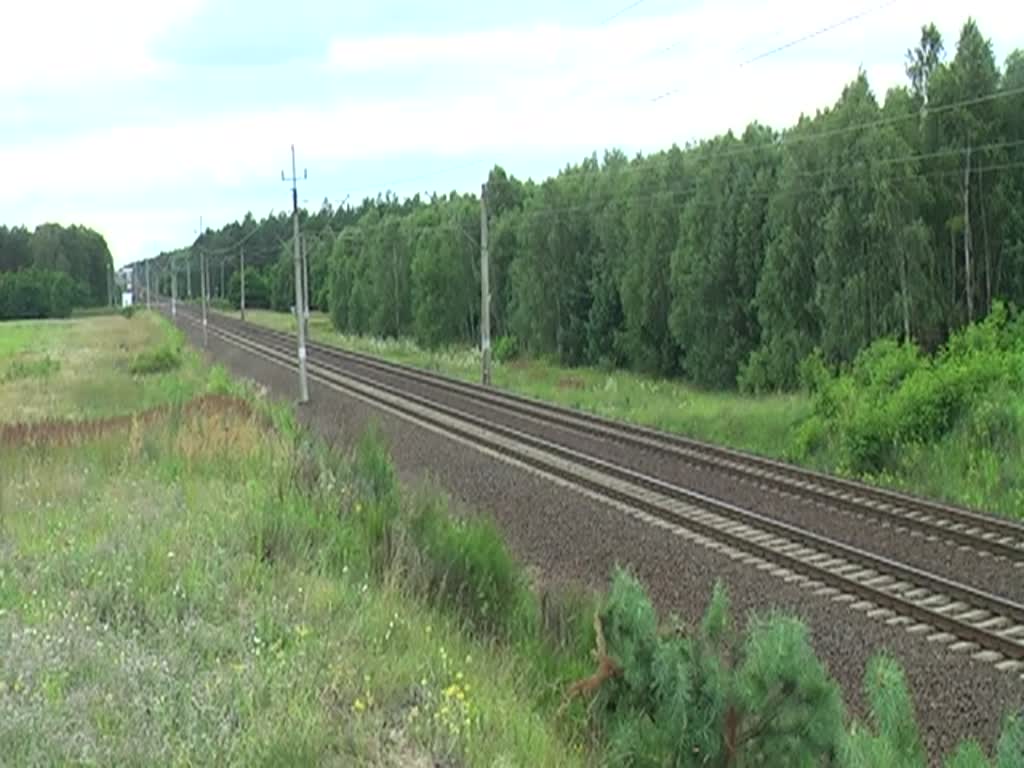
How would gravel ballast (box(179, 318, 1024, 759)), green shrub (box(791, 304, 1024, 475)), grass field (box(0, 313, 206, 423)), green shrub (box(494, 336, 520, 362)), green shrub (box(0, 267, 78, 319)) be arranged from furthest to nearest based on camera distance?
1. green shrub (box(0, 267, 78, 319))
2. green shrub (box(494, 336, 520, 362))
3. grass field (box(0, 313, 206, 423))
4. green shrub (box(791, 304, 1024, 475))
5. gravel ballast (box(179, 318, 1024, 759))

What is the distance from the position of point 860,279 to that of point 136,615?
32.0 meters

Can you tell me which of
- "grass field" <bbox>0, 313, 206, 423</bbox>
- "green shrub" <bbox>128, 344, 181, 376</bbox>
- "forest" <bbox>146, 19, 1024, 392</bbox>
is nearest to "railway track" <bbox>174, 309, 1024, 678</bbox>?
"forest" <bbox>146, 19, 1024, 392</bbox>

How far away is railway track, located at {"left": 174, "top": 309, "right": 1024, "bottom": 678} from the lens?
10148mm

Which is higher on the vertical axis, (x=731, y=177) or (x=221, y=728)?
(x=731, y=177)

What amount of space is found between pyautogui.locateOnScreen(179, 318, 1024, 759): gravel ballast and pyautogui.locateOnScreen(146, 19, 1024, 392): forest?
10964 millimetres

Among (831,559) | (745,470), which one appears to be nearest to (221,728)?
(831,559)

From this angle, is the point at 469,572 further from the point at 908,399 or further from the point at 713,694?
the point at 908,399

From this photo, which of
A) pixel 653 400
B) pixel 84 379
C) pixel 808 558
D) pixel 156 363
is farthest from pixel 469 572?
pixel 156 363

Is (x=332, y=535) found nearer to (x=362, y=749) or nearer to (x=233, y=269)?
(x=362, y=749)

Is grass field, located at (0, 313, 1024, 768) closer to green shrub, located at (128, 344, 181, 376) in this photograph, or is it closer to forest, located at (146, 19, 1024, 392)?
forest, located at (146, 19, 1024, 392)

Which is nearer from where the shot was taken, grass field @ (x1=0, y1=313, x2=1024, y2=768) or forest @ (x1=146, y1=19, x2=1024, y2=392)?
grass field @ (x1=0, y1=313, x2=1024, y2=768)

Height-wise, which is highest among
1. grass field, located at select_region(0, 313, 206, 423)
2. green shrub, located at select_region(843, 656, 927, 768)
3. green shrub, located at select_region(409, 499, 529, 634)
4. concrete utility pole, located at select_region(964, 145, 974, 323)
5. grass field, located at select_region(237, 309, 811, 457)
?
concrete utility pole, located at select_region(964, 145, 974, 323)

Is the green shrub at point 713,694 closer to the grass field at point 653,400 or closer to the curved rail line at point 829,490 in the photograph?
the curved rail line at point 829,490

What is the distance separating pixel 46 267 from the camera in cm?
19300
